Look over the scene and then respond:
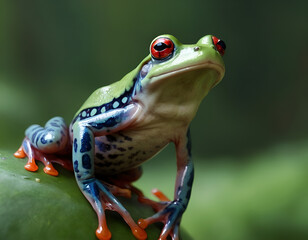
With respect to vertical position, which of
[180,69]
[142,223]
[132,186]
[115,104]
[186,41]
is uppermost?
[180,69]

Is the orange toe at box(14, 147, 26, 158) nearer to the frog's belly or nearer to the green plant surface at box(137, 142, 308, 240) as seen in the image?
the frog's belly

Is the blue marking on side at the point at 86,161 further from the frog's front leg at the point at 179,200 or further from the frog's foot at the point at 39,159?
the frog's front leg at the point at 179,200

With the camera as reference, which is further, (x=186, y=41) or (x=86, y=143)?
(x=186, y=41)

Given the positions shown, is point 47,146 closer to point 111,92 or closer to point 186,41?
point 111,92

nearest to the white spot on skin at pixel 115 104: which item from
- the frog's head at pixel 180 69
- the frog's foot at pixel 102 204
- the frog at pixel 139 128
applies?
the frog at pixel 139 128

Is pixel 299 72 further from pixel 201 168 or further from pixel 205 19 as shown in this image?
pixel 201 168

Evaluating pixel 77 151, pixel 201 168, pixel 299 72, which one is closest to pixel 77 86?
pixel 201 168

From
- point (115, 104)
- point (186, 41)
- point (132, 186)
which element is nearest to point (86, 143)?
point (115, 104)
